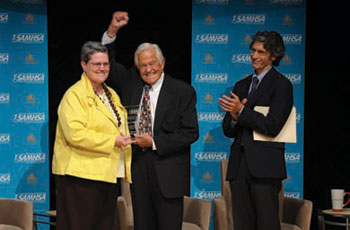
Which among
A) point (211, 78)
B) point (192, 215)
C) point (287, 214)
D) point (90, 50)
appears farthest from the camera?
point (211, 78)

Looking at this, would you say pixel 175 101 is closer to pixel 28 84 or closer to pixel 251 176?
pixel 251 176

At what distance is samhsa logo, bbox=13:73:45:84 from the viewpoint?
228 inches

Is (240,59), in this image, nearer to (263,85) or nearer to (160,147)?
(263,85)

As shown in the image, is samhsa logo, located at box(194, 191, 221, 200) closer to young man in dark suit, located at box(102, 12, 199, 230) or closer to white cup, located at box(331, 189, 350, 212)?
white cup, located at box(331, 189, 350, 212)

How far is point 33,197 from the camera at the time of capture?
5.86 m

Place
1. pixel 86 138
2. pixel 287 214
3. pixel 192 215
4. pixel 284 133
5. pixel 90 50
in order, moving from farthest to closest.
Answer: pixel 287 214 < pixel 192 215 < pixel 284 133 < pixel 90 50 < pixel 86 138

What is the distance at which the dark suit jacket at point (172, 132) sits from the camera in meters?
Answer: 3.69

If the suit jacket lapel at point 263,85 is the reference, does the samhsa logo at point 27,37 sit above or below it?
above

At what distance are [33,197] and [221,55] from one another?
8.07 feet

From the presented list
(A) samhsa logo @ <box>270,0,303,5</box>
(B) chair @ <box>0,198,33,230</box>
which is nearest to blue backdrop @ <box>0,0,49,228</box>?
(B) chair @ <box>0,198,33,230</box>

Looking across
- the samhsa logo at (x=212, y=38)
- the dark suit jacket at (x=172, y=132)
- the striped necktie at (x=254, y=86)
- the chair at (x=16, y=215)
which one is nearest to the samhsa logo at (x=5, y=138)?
the chair at (x=16, y=215)

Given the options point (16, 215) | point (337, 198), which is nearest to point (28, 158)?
point (16, 215)

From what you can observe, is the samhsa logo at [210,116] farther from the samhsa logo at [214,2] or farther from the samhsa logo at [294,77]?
the samhsa logo at [214,2]

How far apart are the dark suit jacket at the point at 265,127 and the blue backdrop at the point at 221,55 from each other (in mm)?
1945
